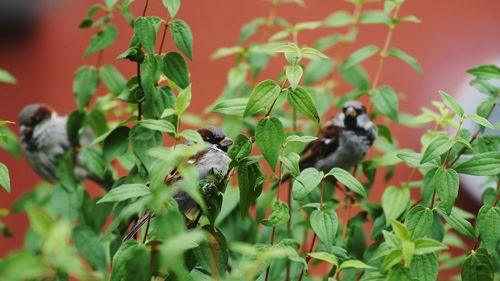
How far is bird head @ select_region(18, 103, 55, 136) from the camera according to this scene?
6.00ft

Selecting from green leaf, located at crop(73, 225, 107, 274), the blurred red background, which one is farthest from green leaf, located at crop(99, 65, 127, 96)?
the blurred red background

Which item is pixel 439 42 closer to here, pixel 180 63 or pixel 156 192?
pixel 180 63

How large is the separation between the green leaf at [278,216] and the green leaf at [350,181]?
98 mm

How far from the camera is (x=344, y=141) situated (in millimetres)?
1687

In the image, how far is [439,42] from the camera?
2.91 meters

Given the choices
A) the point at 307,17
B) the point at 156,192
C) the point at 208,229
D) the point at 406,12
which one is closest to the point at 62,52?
the point at 307,17

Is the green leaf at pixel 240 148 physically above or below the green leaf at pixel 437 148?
below

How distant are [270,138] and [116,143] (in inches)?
13.9

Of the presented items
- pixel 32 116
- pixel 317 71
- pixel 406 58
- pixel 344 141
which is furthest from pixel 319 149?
pixel 32 116

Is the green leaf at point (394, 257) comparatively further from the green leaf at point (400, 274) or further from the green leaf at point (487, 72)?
the green leaf at point (487, 72)

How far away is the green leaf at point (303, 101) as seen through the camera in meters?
1.07

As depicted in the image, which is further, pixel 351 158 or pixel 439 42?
pixel 439 42

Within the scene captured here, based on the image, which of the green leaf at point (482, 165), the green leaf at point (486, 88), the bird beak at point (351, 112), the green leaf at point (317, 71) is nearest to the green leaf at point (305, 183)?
the green leaf at point (482, 165)

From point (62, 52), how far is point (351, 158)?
6.07ft
